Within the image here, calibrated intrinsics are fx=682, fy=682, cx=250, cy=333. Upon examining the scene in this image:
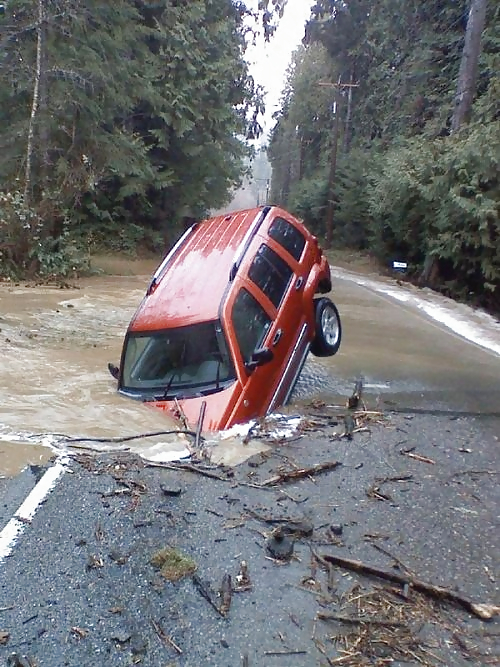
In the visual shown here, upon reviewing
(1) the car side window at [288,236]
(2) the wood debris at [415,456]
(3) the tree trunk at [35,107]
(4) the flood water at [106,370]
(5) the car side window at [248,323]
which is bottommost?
(4) the flood water at [106,370]

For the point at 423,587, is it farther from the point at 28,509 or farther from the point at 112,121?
the point at 112,121

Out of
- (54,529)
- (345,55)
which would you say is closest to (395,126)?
(345,55)

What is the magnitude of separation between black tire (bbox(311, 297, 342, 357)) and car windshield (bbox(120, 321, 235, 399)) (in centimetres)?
230

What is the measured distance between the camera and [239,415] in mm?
5992

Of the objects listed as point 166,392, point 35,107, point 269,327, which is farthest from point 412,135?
point 166,392

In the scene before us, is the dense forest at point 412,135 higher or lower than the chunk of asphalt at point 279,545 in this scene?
higher

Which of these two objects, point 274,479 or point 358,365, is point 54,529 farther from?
point 358,365

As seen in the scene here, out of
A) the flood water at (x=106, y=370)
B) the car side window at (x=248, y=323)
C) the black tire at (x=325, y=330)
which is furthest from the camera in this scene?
the black tire at (x=325, y=330)

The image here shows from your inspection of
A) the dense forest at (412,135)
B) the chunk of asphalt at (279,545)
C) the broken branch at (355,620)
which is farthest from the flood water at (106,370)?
the dense forest at (412,135)

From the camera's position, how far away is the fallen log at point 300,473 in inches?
187

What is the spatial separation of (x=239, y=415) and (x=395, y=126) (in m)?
30.5

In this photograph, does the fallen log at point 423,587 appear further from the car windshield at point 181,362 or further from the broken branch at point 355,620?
the car windshield at point 181,362

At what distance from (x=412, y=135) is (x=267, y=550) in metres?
27.2

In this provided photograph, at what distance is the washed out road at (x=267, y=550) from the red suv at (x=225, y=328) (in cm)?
47
